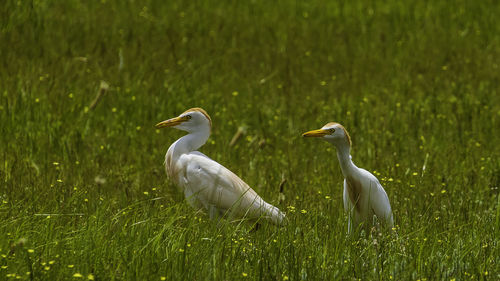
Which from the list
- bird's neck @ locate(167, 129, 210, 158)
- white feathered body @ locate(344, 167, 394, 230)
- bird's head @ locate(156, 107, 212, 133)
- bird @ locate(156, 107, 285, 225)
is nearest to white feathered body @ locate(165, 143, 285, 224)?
bird @ locate(156, 107, 285, 225)

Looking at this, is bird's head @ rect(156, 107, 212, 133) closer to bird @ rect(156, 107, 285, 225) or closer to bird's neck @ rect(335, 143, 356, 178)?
A: bird @ rect(156, 107, 285, 225)

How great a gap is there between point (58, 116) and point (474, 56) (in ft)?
21.4

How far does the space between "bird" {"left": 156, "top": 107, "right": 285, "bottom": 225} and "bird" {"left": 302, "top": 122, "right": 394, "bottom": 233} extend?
0.63 m

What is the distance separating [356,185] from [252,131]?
341 centimetres

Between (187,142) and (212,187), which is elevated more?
(187,142)

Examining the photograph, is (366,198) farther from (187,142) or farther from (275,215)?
(187,142)

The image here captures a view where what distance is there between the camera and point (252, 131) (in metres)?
9.39

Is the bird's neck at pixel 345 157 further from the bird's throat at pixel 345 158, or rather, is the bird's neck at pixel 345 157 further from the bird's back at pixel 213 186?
the bird's back at pixel 213 186

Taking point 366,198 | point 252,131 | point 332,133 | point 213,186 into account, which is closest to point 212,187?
point 213,186

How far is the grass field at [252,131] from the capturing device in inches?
197

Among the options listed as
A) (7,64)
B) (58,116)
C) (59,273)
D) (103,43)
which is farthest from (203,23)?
(59,273)

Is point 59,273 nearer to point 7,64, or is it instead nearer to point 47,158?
point 47,158

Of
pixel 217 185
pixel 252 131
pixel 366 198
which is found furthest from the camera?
pixel 252 131

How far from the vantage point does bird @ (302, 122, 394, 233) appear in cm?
596
